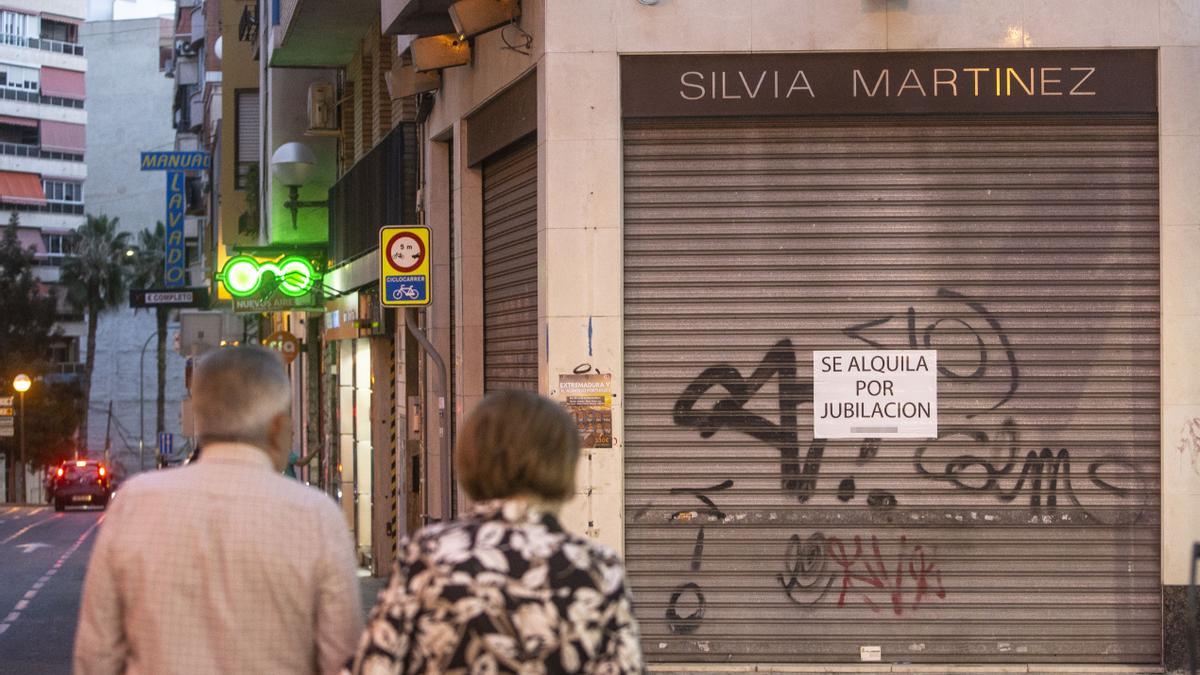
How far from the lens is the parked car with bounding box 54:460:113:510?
4853 cm

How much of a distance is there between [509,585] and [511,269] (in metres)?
Answer: 9.24

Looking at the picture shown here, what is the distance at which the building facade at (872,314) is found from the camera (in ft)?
33.8

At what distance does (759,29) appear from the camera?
34.1 feet

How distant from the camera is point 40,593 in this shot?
751 inches

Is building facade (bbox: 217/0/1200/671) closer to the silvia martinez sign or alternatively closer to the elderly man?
the silvia martinez sign

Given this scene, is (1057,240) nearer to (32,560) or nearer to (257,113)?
(32,560)

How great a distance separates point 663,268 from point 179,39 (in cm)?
6385

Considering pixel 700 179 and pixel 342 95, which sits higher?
pixel 342 95

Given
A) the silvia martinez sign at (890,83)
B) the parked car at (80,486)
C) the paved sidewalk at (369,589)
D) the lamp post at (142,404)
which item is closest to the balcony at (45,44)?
the lamp post at (142,404)

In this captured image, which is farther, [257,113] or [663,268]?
[257,113]

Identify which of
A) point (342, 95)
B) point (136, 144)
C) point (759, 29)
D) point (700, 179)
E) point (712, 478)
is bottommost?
point (712, 478)

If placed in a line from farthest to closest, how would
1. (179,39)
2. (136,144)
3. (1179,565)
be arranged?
(136,144)
(179,39)
(1179,565)

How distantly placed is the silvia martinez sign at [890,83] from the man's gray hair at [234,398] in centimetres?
660

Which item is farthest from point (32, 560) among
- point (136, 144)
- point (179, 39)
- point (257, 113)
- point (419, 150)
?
point (136, 144)
